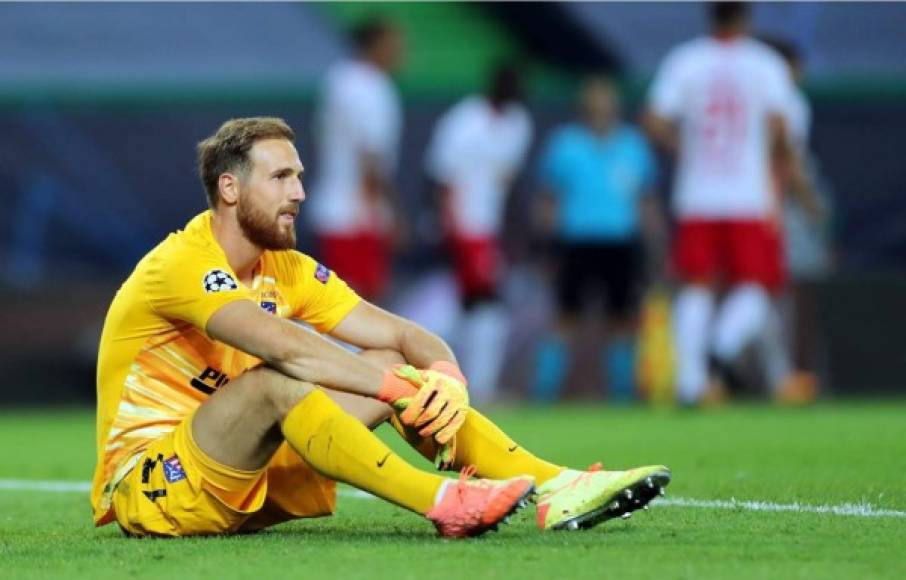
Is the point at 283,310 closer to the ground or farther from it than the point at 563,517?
farther from it

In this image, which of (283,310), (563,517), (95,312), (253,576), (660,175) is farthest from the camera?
(660,175)

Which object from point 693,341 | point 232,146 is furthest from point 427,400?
point 693,341

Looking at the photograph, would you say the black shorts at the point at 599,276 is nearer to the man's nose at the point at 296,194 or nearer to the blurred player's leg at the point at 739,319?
the blurred player's leg at the point at 739,319

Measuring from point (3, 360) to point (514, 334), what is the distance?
3777 mm

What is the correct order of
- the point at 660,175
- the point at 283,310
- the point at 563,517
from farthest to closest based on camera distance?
the point at 660,175 < the point at 283,310 < the point at 563,517

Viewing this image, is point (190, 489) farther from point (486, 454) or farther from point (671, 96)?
point (671, 96)

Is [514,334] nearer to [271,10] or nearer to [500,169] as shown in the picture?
[500,169]

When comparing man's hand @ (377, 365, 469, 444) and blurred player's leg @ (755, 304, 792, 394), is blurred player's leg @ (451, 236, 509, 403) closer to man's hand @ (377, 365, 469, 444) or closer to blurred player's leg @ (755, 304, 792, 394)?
blurred player's leg @ (755, 304, 792, 394)

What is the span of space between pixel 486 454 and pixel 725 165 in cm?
627

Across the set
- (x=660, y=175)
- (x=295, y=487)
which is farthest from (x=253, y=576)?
(x=660, y=175)

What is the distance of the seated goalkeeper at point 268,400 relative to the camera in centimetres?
471

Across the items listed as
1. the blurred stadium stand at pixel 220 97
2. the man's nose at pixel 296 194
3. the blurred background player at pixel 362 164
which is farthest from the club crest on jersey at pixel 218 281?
the blurred stadium stand at pixel 220 97

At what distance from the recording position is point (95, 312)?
13.4 meters

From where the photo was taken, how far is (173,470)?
4.94 metres
